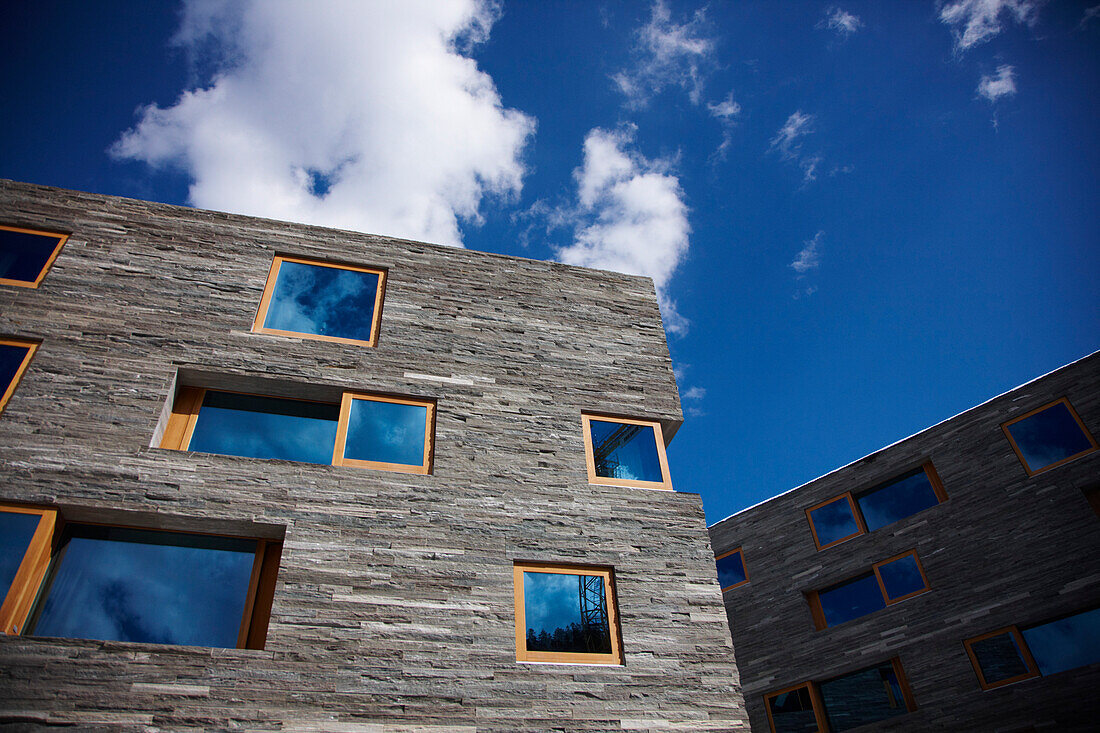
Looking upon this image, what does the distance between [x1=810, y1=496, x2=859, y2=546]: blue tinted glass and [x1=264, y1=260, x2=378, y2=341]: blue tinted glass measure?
1286 cm

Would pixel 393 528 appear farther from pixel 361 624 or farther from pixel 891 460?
pixel 891 460

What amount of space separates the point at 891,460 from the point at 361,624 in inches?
549

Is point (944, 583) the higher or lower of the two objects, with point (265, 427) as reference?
lower

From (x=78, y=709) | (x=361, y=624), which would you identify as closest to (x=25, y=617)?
(x=78, y=709)

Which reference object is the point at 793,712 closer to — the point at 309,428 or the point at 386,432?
the point at 386,432

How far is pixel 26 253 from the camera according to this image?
7438 mm

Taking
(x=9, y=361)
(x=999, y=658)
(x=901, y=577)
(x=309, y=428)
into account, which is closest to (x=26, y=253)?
(x=9, y=361)

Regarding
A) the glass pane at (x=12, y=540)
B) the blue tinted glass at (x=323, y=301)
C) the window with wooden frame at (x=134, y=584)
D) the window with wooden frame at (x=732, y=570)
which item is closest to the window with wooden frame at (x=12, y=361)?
the glass pane at (x=12, y=540)

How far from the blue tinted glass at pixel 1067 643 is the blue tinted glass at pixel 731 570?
6.15 meters

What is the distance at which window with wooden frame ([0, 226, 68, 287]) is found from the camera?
7199mm

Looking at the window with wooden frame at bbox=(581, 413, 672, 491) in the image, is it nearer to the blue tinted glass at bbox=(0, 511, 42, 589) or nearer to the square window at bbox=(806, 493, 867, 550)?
the blue tinted glass at bbox=(0, 511, 42, 589)

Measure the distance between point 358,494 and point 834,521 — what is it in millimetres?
13230

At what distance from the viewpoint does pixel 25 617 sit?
202 inches

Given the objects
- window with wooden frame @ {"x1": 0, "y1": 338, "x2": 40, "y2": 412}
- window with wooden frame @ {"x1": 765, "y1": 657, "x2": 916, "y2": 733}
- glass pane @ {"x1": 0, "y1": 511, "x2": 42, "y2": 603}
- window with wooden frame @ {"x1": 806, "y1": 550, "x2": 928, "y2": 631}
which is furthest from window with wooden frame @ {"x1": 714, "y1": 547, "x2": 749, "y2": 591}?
window with wooden frame @ {"x1": 0, "y1": 338, "x2": 40, "y2": 412}
